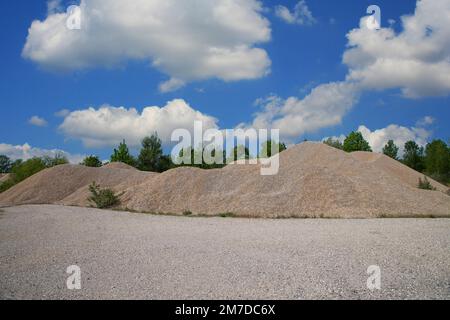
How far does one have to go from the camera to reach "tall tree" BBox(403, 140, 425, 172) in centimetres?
7531

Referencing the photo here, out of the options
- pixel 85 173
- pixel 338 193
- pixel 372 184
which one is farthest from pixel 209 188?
pixel 85 173

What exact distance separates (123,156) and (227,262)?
56.8 m

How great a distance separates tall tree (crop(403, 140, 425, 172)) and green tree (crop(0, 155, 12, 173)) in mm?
114861

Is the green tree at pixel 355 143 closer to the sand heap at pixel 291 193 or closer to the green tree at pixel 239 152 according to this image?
the green tree at pixel 239 152

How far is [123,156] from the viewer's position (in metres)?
63.7

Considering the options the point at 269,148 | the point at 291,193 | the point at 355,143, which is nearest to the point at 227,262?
the point at 291,193

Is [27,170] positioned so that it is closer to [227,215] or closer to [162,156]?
[162,156]

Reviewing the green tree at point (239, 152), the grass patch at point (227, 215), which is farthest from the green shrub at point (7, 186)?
the grass patch at point (227, 215)

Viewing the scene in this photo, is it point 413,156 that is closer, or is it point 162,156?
point 162,156

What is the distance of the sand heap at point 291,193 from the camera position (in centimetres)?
2211
